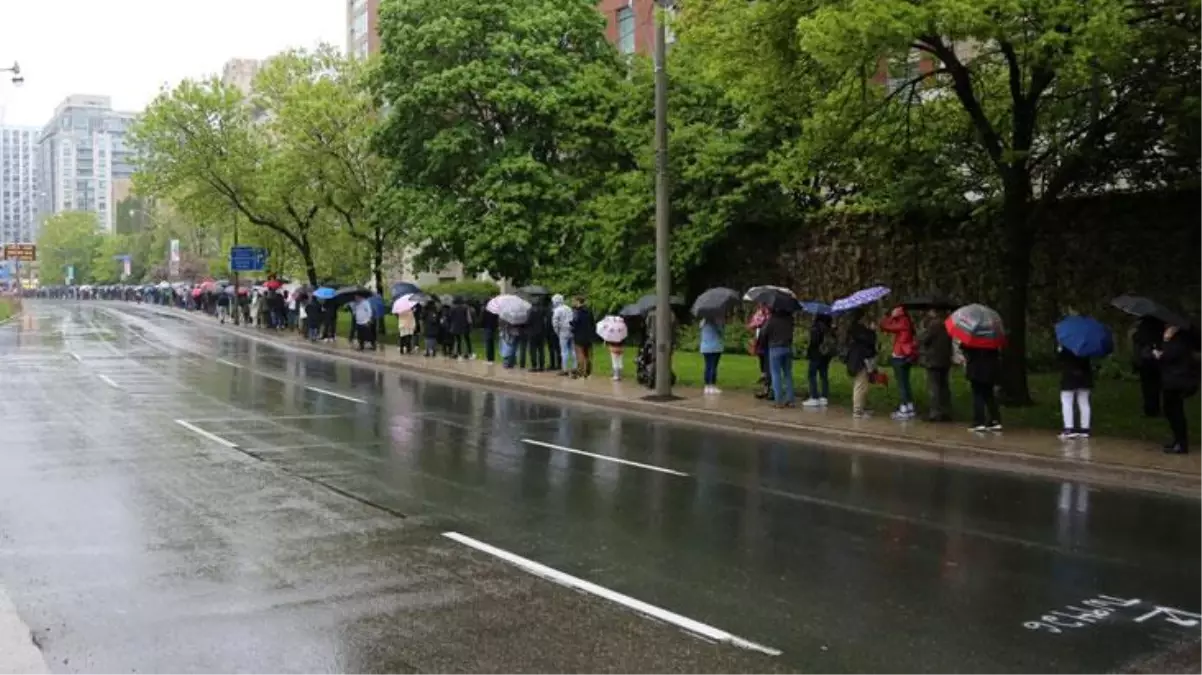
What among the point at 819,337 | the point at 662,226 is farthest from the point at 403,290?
the point at 819,337

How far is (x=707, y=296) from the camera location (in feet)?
59.9

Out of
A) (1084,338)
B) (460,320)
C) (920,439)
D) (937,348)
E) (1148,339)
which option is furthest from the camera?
(460,320)

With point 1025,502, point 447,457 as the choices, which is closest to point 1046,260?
point 1025,502

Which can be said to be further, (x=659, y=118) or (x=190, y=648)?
(x=659, y=118)

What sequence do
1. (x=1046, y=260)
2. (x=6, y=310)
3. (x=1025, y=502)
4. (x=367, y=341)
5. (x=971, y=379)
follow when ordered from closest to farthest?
(x=1025, y=502) < (x=971, y=379) < (x=1046, y=260) < (x=367, y=341) < (x=6, y=310)

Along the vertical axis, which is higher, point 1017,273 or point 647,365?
point 1017,273

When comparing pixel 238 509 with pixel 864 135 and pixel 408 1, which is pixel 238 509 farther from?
pixel 408 1

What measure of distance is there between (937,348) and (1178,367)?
344 centimetres

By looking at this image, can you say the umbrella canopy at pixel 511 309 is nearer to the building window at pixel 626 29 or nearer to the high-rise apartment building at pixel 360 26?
the building window at pixel 626 29

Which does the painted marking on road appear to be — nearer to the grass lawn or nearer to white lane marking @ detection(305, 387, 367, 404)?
white lane marking @ detection(305, 387, 367, 404)

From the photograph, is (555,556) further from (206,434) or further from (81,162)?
(81,162)

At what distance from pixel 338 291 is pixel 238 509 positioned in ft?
85.3

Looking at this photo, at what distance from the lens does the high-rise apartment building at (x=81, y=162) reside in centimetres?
17738

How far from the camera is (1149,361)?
1419 cm
